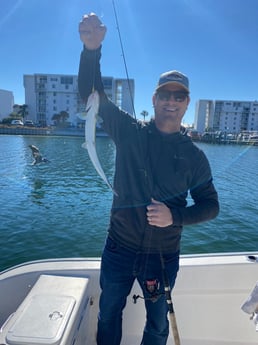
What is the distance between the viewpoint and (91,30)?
5.91ft

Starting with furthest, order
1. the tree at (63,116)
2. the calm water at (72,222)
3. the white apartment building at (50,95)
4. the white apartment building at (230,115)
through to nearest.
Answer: the white apartment building at (230,115) → the white apartment building at (50,95) → the tree at (63,116) → the calm water at (72,222)

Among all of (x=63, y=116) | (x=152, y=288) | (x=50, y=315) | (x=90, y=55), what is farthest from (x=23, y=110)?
(x=152, y=288)

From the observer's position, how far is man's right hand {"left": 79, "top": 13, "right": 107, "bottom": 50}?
178cm

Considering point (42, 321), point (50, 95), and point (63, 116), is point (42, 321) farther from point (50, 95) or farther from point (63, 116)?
point (50, 95)

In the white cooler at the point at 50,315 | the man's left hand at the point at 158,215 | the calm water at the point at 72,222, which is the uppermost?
the man's left hand at the point at 158,215

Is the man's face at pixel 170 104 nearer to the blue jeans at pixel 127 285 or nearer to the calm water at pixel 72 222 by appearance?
the blue jeans at pixel 127 285

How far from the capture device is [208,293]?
2672 millimetres

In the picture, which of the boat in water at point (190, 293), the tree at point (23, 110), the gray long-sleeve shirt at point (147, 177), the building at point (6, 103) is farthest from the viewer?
the building at point (6, 103)

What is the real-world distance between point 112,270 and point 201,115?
354ft

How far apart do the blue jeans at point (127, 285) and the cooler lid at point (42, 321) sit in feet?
1.03

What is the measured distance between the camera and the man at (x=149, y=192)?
6.41 ft

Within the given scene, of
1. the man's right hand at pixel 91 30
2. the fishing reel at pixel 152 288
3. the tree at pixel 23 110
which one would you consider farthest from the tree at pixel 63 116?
the fishing reel at pixel 152 288

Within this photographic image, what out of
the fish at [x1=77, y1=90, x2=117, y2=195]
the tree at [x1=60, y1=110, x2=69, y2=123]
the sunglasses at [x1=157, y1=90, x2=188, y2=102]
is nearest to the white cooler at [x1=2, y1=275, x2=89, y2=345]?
the fish at [x1=77, y1=90, x2=117, y2=195]

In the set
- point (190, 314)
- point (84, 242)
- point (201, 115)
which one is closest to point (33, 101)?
point (201, 115)
